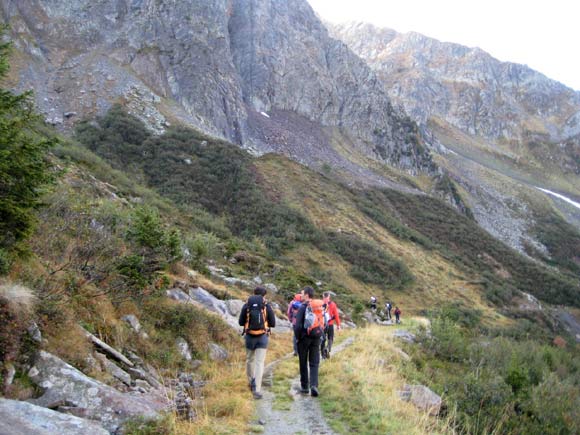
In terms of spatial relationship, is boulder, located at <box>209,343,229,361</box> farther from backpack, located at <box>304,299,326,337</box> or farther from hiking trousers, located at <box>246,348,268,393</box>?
backpack, located at <box>304,299,326,337</box>

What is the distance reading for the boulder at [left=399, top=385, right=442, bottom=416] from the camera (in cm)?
823

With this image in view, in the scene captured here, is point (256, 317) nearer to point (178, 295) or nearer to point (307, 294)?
point (307, 294)

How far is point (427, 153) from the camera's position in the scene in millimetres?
97312

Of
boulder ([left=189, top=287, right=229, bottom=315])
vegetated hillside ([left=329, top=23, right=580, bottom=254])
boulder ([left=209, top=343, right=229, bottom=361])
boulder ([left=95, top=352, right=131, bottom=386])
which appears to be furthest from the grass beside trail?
vegetated hillside ([left=329, top=23, right=580, bottom=254])

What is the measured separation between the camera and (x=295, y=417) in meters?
6.62

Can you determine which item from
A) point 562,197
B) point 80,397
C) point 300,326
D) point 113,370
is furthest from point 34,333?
point 562,197

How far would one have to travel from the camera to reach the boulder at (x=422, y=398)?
823 cm

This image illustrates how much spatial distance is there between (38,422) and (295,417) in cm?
354

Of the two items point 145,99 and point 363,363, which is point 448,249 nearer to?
point 145,99

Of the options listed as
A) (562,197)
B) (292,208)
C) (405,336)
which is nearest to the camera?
(405,336)

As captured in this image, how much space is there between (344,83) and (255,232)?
185ft

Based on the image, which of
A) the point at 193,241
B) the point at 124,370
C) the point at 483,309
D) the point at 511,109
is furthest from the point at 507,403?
the point at 511,109

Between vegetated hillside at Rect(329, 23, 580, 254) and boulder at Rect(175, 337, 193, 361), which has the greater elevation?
vegetated hillside at Rect(329, 23, 580, 254)

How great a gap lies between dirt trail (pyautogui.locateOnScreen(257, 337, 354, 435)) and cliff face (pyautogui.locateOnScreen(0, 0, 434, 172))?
43173 mm
